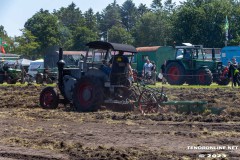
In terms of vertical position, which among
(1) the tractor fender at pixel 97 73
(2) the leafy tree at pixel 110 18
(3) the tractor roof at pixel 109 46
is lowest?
(1) the tractor fender at pixel 97 73

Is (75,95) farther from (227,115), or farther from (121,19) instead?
(121,19)

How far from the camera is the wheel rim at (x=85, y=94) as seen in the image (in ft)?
53.5

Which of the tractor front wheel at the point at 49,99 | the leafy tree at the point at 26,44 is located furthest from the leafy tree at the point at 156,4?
the tractor front wheel at the point at 49,99

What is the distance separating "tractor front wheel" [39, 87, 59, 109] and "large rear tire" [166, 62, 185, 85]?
15.9 metres

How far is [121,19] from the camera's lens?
140250mm

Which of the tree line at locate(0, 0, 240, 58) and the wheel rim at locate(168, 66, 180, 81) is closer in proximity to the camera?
the wheel rim at locate(168, 66, 180, 81)

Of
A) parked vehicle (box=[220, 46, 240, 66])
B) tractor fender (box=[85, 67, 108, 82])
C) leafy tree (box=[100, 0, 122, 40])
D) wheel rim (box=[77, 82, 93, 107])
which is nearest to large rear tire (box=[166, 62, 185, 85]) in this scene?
parked vehicle (box=[220, 46, 240, 66])

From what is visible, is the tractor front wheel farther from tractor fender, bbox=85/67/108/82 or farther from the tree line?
the tree line

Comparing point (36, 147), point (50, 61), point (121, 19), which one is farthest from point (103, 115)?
point (121, 19)

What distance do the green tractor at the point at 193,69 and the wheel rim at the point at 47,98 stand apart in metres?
15.6

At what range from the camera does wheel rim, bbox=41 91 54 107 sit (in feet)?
57.2

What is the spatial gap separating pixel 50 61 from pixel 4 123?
122 feet

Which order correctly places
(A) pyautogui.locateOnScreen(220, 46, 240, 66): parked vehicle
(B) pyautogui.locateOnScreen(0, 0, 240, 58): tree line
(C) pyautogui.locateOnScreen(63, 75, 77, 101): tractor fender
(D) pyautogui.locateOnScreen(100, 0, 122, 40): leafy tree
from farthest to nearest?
(D) pyautogui.locateOnScreen(100, 0, 122, 40): leafy tree → (B) pyautogui.locateOnScreen(0, 0, 240, 58): tree line → (A) pyautogui.locateOnScreen(220, 46, 240, 66): parked vehicle → (C) pyautogui.locateOnScreen(63, 75, 77, 101): tractor fender

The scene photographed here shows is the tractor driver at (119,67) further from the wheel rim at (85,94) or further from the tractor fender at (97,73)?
the wheel rim at (85,94)
